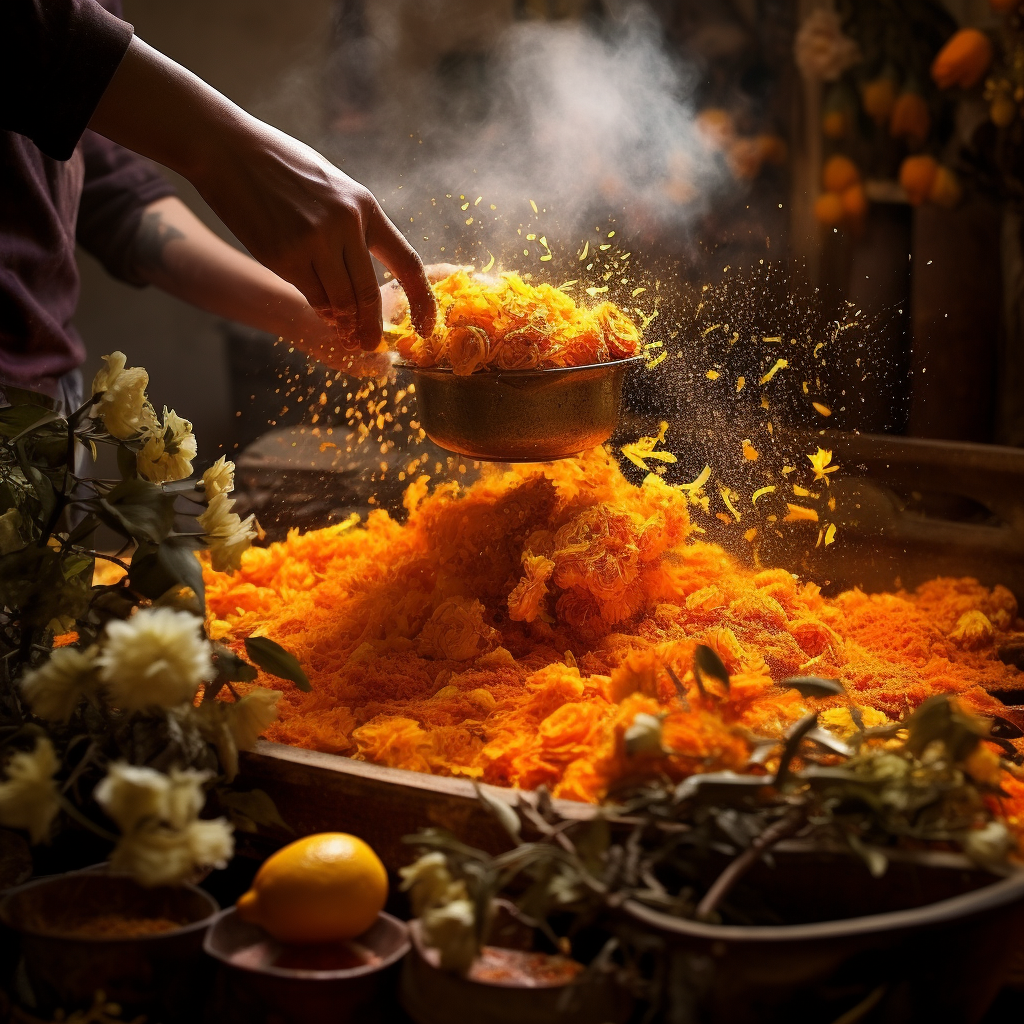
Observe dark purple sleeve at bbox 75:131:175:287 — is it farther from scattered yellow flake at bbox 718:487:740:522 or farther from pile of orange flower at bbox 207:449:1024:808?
scattered yellow flake at bbox 718:487:740:522

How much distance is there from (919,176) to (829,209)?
0.34 m

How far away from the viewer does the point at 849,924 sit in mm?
769

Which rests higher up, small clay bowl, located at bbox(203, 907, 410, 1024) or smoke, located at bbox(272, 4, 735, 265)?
smoke, located at bbox(272, 4, 735, 265)

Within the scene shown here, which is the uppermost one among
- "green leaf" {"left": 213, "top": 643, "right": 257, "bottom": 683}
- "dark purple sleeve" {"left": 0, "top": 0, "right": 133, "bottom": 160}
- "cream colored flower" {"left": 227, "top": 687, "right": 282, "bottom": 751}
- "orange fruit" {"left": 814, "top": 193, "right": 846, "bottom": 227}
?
"orange fruit" {"left": 814, "top": 193, "right": 846, "bottom": 227}

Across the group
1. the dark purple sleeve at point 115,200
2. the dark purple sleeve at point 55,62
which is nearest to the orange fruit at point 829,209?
the dark purple sleeve at point 115,200

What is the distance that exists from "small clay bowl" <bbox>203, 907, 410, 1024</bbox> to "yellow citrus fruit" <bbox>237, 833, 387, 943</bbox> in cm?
2

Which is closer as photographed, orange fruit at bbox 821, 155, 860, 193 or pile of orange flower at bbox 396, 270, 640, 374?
pile of orange flower at bbox 396, 270, 640, 374

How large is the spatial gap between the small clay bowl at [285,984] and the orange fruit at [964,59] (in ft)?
10.5

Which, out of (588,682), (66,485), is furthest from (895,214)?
(66,485)

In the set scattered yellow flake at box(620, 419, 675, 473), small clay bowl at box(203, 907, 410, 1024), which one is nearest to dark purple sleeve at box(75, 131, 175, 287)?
scattered yellow flake at box(620, 419, 675, 473)

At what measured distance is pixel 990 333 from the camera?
3.53 metres

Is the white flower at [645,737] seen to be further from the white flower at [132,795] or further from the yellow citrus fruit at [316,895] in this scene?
the white flower at [132,795]

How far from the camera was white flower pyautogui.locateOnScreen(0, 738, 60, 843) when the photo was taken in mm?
880

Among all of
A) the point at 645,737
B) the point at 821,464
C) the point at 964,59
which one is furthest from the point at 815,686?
the point at 964,59
